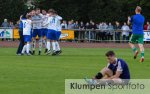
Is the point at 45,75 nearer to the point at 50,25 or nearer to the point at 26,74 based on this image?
the point at 26,74

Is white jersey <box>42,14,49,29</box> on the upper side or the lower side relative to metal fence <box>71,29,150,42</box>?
upper

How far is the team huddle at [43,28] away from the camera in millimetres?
31375

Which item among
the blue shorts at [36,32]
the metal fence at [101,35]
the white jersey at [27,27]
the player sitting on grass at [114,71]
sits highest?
the white jersey at [27,27]

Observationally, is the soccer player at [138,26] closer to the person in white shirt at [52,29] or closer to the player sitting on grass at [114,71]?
the person in white shirt at [52,29]

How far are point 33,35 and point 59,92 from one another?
56.8ft

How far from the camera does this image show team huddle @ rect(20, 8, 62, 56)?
3138 cm

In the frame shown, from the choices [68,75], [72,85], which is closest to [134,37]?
[68,75]

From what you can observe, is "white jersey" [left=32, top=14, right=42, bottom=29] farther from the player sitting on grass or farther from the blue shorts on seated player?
the player sitting on grass

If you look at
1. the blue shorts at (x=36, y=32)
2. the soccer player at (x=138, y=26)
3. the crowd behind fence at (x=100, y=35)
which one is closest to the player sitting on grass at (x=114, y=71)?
the soccer player at (x=138, y=26)

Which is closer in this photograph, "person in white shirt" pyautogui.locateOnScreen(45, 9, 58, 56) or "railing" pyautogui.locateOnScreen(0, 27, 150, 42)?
"person in white shirt" pyautogui.locateOnScreen(45, 9, 58, 56)

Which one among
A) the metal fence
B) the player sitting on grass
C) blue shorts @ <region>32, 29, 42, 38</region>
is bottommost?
the metal fence

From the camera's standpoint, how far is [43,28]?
32344 mm

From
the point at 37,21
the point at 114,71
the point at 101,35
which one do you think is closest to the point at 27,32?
the point at 37,21

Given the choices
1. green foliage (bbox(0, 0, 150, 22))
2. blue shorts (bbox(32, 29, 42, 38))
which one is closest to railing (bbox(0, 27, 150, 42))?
green foliage (bbox(0, 0, 150, 22))
